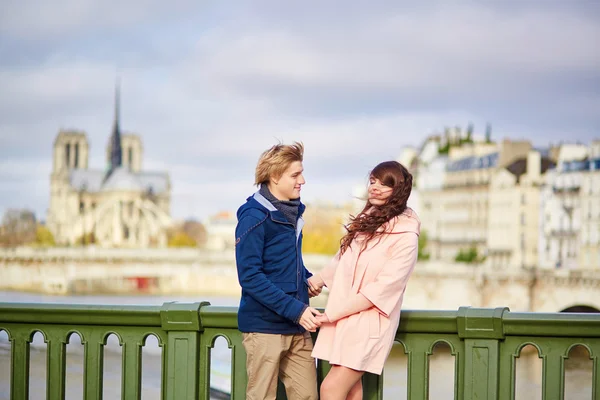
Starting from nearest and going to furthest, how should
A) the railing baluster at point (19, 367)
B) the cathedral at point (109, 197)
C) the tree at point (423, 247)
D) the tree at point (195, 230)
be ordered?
the railing baluster at point (19, 367) → the tree at point (423, 247) → the cathedral at point (109, 197) → the tree at point (195, 230)

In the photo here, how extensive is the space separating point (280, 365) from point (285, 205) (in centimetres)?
61

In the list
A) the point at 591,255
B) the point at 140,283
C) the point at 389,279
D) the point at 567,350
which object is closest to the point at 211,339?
the point at 389,279

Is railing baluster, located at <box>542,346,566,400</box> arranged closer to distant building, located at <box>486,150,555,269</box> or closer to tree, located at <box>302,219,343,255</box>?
distant building, located at <box>486,150,555,269</box>

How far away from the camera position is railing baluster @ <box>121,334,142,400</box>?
190 inches

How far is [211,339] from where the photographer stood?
15.4 feet

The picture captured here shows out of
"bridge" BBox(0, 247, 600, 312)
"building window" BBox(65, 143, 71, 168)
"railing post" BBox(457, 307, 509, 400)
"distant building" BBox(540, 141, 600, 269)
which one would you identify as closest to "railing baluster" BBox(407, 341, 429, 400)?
"railing post" BBox(457, 307, 509, 400)

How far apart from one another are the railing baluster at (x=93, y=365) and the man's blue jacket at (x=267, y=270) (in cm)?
84

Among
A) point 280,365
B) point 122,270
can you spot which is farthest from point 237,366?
point 122,270

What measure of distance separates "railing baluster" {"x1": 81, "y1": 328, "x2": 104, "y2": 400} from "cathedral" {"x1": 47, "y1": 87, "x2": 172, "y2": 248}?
283 feet

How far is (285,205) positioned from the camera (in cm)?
426

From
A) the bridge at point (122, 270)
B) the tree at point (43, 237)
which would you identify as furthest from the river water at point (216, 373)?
the tree at point (43, 237)

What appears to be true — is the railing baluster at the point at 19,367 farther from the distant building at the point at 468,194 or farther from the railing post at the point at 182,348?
the distant building at the point at 468,194

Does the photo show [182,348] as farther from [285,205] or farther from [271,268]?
[285,205]

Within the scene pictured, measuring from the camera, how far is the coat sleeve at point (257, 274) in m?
4.12
